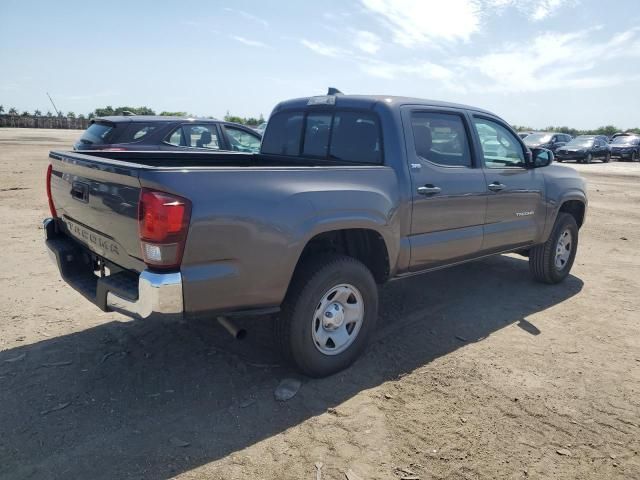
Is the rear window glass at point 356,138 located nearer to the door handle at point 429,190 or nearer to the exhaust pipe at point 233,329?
the door handle at point 429,190

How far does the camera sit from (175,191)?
8.68 ft

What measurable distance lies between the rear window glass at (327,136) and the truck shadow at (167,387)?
154 cm

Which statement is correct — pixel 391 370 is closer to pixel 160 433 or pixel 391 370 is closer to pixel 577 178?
pixel 160 433

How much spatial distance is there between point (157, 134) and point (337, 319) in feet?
19.9

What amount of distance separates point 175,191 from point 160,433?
138 cm

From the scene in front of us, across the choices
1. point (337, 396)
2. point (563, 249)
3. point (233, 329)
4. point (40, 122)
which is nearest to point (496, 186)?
point (563, 249)

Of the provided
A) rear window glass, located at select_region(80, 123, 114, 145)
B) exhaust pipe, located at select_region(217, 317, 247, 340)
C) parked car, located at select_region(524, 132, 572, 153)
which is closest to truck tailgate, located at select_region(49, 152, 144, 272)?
exhaust pipe, located at select_region(217, 317, 247, 340)

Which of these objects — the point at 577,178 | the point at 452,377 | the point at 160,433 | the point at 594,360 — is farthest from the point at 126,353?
the point at 577,178

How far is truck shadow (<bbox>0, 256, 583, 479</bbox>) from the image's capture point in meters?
2.69

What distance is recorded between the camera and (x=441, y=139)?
430 cm

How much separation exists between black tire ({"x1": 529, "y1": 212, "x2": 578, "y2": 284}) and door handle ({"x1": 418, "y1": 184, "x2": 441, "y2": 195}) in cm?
227

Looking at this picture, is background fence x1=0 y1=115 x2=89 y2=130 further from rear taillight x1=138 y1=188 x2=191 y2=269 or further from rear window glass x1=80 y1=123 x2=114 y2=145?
rear taillight x1=138 y1=188 x2=191 y2=269

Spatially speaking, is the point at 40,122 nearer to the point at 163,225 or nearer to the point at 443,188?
the point at 443,188

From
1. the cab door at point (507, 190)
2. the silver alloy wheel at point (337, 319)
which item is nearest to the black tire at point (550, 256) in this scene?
the cab door at point (507, 190)
